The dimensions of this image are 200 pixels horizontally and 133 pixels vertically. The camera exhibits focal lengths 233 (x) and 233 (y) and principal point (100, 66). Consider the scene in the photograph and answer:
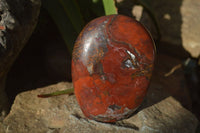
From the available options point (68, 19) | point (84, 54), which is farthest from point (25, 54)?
point (84, 54)

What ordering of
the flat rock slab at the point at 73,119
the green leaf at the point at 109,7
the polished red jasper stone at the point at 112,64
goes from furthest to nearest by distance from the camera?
the green leaf at the point at 109,7 → the flat rock slab at the point at 73,119 → the polished red jasper stone at the point at 112,64

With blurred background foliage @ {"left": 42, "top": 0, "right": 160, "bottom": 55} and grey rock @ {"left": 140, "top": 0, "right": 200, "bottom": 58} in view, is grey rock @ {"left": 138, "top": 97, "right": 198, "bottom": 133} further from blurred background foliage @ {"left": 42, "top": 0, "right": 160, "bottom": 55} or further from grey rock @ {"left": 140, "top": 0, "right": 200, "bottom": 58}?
grey rock @ {"left": 140, "top": 0, "right": 200, "bottom": 58}

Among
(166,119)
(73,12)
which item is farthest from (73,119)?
(73,12)

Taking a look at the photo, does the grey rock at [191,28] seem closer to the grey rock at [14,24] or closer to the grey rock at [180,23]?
the grey rock at [180,23]

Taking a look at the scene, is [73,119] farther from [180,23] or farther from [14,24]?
[180,23]

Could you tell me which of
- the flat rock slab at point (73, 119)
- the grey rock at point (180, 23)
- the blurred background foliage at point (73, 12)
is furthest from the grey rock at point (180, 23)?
the flat rock slab at point (73, 119)

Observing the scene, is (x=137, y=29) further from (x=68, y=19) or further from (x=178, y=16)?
(x=178, y=16)
